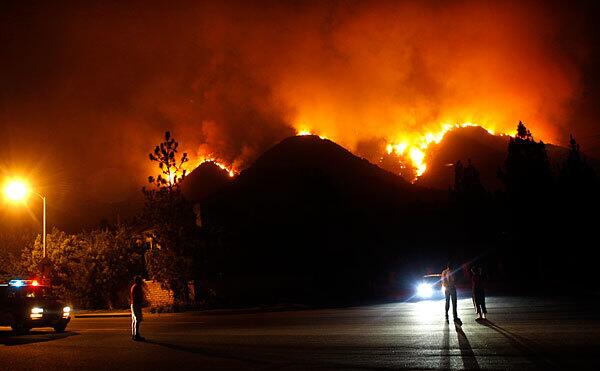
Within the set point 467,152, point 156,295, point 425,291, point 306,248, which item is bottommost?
point 425,291

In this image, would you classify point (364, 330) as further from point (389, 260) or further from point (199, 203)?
point (389, 260)

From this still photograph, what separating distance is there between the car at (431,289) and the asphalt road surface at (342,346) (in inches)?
545

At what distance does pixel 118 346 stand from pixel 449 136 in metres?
102

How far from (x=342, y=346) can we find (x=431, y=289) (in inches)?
851

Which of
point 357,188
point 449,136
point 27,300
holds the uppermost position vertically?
point 449,136

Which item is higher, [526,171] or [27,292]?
[526,171]

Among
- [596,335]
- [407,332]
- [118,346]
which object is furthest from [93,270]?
[596,335]

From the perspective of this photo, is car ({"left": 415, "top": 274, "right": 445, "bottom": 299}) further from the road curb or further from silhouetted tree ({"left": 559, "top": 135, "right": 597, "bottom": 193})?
silhouetted tree ({"left": 559, "top": 135, "right": 597, "bottom": 193})

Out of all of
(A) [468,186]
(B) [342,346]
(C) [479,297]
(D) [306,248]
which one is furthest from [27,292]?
(A) [468,186]

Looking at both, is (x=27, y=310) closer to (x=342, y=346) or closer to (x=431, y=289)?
(x=342, y=346)

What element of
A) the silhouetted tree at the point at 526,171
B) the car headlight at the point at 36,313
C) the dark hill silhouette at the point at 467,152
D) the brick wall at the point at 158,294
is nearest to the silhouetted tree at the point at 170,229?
the brick wall at the point at 158,294

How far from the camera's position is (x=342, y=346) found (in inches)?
515

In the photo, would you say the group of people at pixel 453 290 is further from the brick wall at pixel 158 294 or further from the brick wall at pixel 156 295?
the brick wall at pixel 156 295

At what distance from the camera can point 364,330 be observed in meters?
16.3
